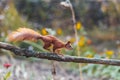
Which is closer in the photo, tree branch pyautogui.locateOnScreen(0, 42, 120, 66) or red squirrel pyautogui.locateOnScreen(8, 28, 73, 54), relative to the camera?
red squirrel pyautogui.locateOnScreen(8, 28, 73, 54)

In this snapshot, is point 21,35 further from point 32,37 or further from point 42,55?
point 42,55

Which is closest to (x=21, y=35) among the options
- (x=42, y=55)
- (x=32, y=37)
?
(x=32, y=37)

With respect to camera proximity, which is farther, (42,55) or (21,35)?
(42,55)

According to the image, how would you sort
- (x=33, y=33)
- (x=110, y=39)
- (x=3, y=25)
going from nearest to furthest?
(x=33, y=33)
(x=3, y=25)
(x=110, y=39)

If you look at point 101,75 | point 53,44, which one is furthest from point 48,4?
point 53,44

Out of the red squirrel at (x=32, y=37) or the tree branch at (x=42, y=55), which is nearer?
the red squirrel at (x=32, y=37)

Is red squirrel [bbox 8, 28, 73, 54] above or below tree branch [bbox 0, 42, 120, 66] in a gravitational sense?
above

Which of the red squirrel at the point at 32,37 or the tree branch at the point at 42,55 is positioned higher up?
the red squirrel at the point at 32,37

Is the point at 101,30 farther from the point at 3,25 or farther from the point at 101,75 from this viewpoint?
the point at 101,75

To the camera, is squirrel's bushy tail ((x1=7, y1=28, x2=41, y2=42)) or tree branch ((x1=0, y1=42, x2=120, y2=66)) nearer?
squirrel's bushy tail ((x1=7, y1=28, x2=41, y2=42))

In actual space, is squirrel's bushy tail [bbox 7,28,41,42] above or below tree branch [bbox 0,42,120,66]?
above

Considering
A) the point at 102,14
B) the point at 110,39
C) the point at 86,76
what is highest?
the point at 102,14
